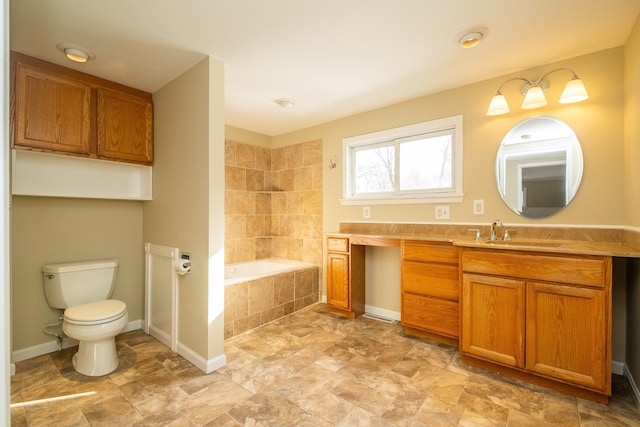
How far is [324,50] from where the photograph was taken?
81.9 inches

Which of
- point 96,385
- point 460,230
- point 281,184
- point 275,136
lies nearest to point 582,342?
point 460,230

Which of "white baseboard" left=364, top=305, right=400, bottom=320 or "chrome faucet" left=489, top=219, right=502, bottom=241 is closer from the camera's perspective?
"chrome faucet" left=489, top=219, right=502, bottom=241

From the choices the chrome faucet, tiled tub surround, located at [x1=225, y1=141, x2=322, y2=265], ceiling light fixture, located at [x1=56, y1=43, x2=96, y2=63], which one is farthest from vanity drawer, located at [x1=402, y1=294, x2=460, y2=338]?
ceiling light fixture, located at [x1=56, y1=43, x2=96, y2=63]

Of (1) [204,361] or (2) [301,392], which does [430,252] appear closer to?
(2) [301,392]

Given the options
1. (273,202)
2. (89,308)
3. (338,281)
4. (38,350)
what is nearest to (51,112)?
(89,308)

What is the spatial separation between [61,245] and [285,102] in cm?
242

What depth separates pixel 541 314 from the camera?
1835 millimetres

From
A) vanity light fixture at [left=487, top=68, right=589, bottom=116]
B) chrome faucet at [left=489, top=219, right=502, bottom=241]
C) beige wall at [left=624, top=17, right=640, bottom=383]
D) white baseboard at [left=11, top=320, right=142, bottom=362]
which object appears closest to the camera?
beige wall at [left=624, top=17, right=640, bottom=383]

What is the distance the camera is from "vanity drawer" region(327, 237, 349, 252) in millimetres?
3109

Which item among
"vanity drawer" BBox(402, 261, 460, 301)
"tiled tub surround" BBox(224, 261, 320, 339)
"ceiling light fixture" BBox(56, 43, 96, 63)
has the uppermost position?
"ceiling light fixture" BBox(56, 43, 96, 63)

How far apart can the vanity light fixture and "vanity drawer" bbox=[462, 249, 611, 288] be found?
116cm

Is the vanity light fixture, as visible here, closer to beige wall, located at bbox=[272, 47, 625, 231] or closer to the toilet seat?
beige wall, located at bbox=[272, 47, 625, 231]

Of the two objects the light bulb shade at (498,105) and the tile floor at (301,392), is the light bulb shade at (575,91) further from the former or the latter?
the tile floor at (301,392)

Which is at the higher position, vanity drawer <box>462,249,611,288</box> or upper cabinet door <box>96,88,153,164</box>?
upper cabinet door <box>96,88,153,164</box>
